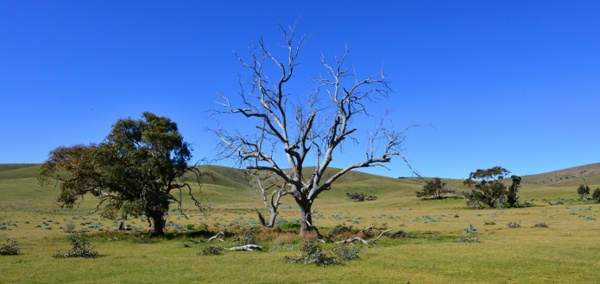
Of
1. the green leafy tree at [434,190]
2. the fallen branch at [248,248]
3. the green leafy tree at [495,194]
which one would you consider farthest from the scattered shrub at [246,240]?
the green leafy tree at [434,190]

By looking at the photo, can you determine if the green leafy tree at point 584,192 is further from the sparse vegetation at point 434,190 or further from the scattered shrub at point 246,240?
the scattered shrub at point 246,240

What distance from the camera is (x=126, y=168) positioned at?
3105cm

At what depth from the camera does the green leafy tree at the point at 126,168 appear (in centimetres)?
3111

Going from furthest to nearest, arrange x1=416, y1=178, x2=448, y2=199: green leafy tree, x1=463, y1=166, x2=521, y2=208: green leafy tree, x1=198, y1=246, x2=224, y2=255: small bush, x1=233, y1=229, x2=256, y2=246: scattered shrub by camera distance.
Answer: x1=416, y1=178, x2=448, y2=199: green leafy tree → x1=463, y1=166, x2=521, y2=208: green leafy tree → x1=233, y1=229, x2=256, y2=246: scattered shrub → x1=198, y1=246, x2=224, y2=255: small bush

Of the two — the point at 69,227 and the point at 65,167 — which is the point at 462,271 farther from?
the point at 69,227

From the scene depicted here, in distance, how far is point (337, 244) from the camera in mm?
24578

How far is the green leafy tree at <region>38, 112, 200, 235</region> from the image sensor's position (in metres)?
31.1

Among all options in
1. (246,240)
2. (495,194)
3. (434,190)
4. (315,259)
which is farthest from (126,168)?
(434,190)

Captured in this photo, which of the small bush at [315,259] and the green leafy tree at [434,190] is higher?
the green leafy tree at [434,190]

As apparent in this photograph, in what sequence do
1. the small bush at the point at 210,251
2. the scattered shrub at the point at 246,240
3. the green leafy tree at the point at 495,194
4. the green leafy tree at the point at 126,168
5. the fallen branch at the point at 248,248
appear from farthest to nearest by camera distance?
the green leafy tree at the point at 495,194 < the green leafy tree at the point at 126,168 < the scattered shrub at the point at 246,240 < the fallen branch at the point at 248,248 < the small bush at the point at 210,251

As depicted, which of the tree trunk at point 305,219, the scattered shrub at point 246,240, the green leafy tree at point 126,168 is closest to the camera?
the scattered shrub at point 246,240

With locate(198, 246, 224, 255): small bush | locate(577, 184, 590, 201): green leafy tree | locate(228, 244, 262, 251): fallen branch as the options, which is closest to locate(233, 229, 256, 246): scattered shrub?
locate(228, 244, 262, 251): fallen branch

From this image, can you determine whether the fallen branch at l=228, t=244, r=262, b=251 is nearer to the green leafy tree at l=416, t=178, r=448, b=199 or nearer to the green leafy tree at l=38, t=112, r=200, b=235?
the green leafy tree at l=38, t=112, r=200, b=235

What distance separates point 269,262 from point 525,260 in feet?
31.3
